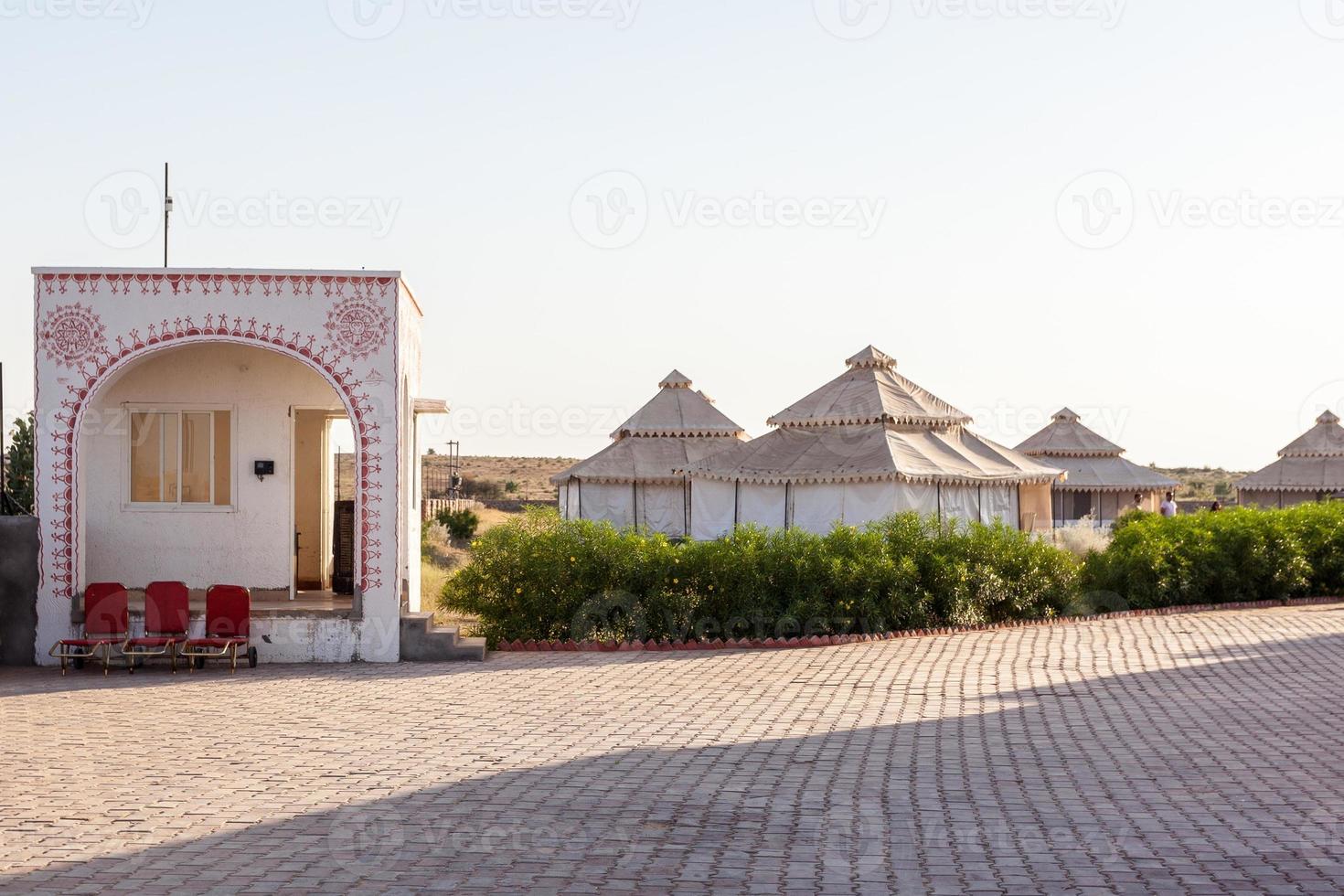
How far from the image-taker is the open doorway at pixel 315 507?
1641 cm

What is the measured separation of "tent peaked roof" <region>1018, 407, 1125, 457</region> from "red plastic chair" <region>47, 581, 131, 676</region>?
111 ft

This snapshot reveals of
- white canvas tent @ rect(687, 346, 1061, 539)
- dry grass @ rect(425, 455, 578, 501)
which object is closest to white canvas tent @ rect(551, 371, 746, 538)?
white canvas tent @ rect(687, 346, 1061, 539)

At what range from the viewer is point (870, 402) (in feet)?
93.0

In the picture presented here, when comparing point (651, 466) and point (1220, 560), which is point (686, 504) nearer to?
point (651, 466)

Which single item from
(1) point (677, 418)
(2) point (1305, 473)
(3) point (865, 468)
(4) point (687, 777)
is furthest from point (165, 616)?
(2) point (1305, 473)

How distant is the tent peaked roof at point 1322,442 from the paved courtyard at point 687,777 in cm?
3033

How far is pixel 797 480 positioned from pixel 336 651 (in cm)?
1557

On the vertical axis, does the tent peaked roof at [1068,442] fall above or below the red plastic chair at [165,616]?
above

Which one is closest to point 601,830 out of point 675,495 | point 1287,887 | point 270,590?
point 1287,887

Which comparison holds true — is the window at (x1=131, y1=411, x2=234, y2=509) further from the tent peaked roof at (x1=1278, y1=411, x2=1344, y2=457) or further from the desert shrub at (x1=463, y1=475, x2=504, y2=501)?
the desert shrub at (x1=463, y1=475, x2=504, y2=501)

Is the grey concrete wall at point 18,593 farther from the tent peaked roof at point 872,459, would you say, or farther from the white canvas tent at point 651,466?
the white canvas tent at point 651,466

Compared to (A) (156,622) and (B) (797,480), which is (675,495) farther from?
(A) (156,622)

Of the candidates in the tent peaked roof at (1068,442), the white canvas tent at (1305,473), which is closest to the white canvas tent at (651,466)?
the tent peaked roof at (1068,442)

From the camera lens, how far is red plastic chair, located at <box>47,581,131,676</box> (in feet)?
42.5
